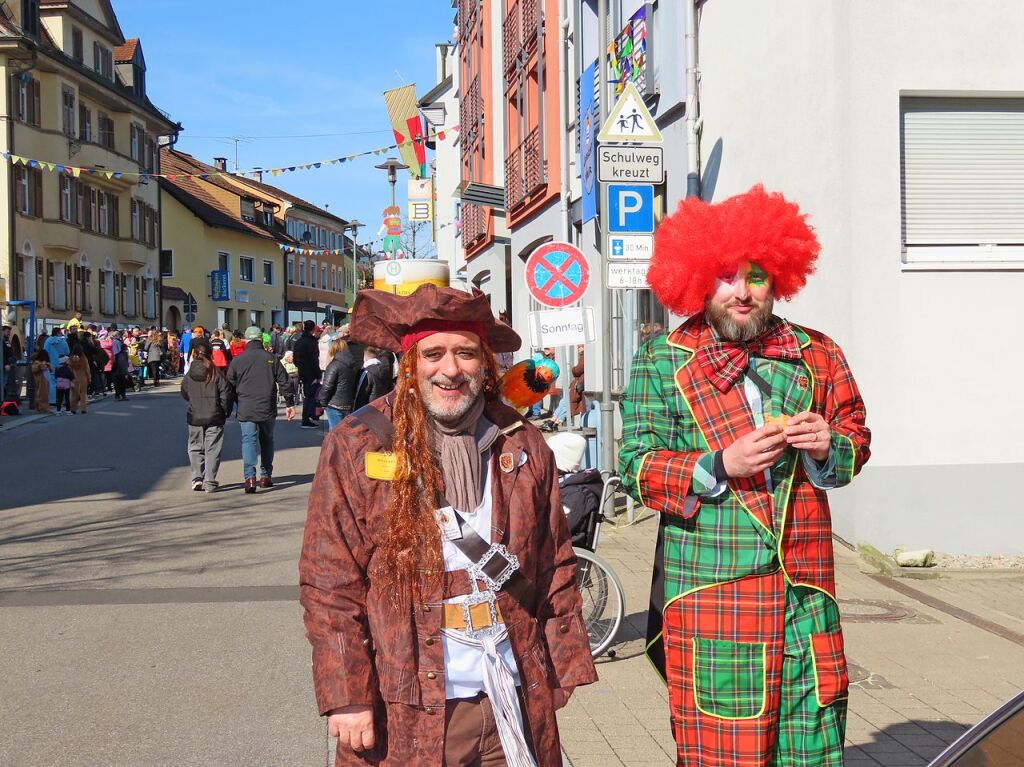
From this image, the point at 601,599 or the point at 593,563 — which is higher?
the point at 593,563

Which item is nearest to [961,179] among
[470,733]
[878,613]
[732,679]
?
[878,613]

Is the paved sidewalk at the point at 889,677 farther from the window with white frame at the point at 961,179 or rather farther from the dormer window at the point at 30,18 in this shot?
the dormer window at the point at 30,18

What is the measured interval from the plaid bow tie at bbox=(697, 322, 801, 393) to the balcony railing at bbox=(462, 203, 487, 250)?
26.6 metres

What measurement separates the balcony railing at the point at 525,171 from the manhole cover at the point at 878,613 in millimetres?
13800

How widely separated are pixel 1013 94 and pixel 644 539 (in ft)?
14.8

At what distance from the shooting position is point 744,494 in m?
3.26

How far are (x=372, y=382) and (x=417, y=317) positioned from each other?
11.1m

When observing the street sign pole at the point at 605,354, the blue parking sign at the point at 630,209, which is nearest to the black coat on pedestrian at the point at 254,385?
the street sign pole at the point at 605,354

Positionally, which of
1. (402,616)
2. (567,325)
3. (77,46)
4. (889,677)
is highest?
(77,46)

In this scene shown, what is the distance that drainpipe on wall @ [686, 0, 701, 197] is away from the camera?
40.9 feet

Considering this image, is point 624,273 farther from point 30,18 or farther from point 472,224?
point 30,18

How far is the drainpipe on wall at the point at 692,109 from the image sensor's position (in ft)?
40.9

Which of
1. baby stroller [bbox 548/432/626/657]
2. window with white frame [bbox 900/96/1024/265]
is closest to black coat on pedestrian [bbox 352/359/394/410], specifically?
window with white frame [bbox 900/96/1024/265]

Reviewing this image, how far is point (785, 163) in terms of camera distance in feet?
34.3
